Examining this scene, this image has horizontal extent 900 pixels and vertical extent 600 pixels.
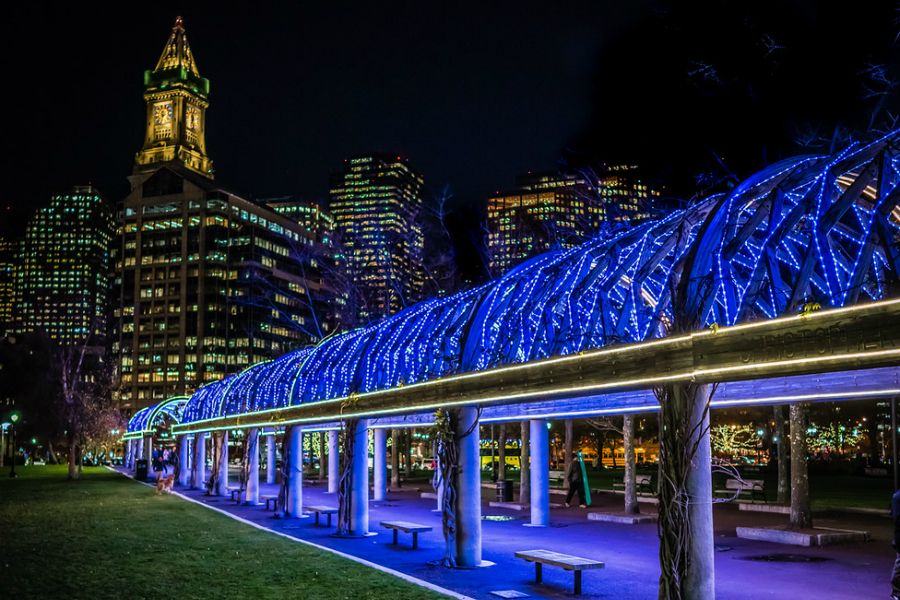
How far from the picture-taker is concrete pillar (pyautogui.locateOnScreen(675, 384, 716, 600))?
8008 mm

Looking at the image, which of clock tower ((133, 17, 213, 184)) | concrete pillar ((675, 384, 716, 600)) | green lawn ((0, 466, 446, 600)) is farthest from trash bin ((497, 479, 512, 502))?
clock tower ((133, 17, 213, 184))

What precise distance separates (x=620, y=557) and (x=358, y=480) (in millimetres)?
5740

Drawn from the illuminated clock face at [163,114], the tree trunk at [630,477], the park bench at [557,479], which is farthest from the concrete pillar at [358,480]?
the illuminated clock face at [163,114]

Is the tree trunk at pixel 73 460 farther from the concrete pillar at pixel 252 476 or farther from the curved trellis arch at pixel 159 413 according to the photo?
the concrete pillar at pixel 252 476

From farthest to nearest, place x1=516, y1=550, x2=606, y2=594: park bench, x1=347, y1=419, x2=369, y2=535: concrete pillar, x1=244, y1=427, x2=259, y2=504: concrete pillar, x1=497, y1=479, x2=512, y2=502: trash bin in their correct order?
x1=244, y1=427, x2=259, y2=504: concrete pillar
x1=497, y1=479, x2=512, y2=502: trash bin
x1=347, y1=419, x2=369, y2=535: concrete pillar
x1=516, y1=550, x2=606, y2=594: park bench

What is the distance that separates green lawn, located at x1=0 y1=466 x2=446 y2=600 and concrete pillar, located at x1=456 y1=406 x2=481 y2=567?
4.61 feet

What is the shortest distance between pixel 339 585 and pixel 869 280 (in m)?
7.55

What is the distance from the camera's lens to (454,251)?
29938 millimetres

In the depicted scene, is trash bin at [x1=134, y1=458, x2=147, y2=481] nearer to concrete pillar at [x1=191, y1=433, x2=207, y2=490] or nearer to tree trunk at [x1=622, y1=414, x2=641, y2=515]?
concrete pillar at [x1=191, y1=433, x2=207, y2=490]

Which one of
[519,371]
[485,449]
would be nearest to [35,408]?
[485,449]

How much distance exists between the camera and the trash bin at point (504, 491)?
25.0 metres

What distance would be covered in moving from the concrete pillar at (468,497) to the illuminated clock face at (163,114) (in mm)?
188624

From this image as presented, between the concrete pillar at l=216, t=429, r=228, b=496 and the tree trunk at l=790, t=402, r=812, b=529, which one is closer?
the tree trunk at l=790, t=402, r=812, b=529

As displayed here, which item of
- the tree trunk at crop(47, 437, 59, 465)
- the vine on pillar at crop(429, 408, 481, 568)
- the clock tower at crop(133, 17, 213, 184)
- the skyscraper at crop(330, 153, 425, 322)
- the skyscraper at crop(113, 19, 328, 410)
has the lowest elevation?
the tree trunk at crop(47, 437, 59, 465)
